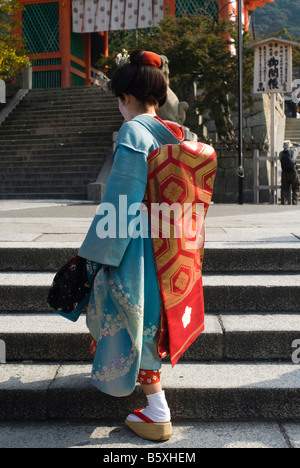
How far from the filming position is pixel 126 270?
2.28 m

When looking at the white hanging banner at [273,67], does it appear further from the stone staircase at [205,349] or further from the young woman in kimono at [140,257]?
the young woman in kimono at [140,257]

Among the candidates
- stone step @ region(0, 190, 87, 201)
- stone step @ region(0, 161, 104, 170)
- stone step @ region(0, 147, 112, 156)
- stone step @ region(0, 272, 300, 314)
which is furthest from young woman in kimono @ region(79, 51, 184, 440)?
stone step @ region(0, 147, 112, 156)

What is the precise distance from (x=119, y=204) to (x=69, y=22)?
774 inches

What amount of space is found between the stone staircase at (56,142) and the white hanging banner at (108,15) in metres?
3.79

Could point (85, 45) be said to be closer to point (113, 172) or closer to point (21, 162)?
point (21, 162)

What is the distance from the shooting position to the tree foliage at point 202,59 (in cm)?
1494

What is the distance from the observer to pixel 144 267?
7.72 ft

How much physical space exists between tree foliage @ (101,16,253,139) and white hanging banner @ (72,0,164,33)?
427cm

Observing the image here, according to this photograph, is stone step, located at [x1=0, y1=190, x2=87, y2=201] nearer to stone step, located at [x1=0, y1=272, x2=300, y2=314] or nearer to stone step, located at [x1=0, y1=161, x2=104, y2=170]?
stone step, located at [x1=0, y1=161, x2=104, y2=170]

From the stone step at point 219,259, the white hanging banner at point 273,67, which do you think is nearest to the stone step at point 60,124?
the white hanging banner at point 273,67

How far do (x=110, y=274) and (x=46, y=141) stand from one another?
44.0 ft

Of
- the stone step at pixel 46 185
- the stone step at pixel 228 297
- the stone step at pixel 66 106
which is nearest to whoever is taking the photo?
the stone step at pixel 228 297

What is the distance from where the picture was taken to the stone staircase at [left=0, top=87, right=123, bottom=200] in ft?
42.4

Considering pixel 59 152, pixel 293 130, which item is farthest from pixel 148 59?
pixel 293 130
